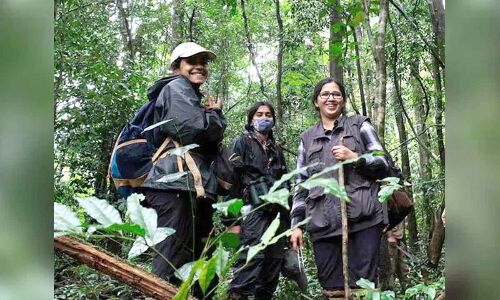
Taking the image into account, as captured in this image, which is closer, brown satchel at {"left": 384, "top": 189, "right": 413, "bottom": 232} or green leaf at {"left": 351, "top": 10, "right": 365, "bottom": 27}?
brown satchel at {"left": 384, "top": 189, "right": 413, "bottom": 232}

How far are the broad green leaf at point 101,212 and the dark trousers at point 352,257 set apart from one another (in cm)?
187

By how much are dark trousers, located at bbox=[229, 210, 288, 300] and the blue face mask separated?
63 centimetres

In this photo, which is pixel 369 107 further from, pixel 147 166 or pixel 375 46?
pixel 147 166

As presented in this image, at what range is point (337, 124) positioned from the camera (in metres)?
3.09

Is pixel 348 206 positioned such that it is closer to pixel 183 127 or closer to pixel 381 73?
pixel 183 127

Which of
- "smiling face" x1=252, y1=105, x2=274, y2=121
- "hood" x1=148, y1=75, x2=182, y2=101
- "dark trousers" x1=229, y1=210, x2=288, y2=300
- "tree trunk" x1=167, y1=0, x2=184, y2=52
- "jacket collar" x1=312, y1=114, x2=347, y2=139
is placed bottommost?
"dark trousers" x1=229, y1=210, x2=288, y2=300

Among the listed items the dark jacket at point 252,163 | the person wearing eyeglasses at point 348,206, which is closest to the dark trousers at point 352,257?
the person wearing eyeglasses at point 348,206

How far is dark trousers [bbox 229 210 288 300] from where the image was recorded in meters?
3.96

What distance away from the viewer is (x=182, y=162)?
3059 millimetres

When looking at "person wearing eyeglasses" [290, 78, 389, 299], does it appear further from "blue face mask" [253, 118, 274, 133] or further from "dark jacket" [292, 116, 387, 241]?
"blue face mask" [253, 118, 274, 133]

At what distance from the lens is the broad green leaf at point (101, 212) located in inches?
47.0

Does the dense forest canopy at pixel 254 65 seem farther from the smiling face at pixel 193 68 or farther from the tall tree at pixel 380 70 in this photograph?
the smiling face at pixel 193 68

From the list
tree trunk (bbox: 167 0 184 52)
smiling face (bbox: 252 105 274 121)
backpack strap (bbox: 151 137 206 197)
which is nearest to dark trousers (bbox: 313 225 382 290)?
backpack strap (bbox: 151 137 206 197)
